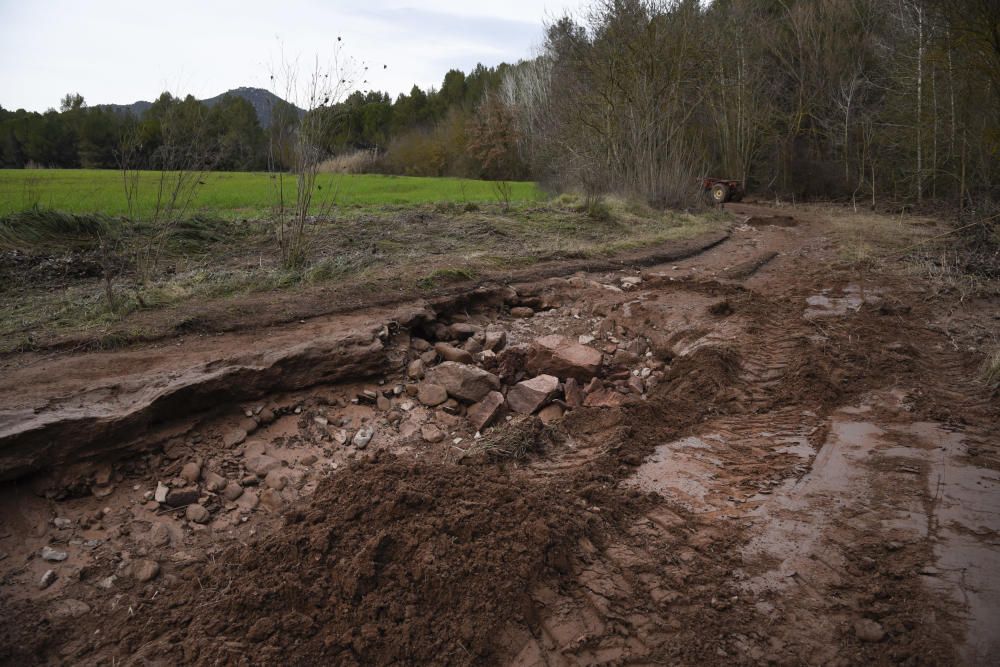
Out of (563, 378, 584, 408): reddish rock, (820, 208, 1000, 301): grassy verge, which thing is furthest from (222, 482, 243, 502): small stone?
(820, 208, 1000, 301): grassy verge

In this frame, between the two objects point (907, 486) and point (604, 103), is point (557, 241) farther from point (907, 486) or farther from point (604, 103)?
point (604, 103)

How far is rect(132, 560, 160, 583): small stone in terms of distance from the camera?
116 inches

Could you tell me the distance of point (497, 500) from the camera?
322 centimetres

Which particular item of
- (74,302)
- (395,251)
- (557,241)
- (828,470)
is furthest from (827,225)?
(74,302)

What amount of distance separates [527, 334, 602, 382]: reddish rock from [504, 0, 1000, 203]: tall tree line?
8924 mm

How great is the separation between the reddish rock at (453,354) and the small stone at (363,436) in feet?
3.89

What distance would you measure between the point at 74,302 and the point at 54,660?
4.48m

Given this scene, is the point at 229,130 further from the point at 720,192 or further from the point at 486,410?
the point at 720,192

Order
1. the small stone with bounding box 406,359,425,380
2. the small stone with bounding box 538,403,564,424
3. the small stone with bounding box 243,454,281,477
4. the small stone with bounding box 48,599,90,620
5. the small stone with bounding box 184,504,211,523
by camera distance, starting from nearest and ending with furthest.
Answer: the small stone with bounding box 48,599,90,620 → the small stone with bounding box 184,504,211,523 → the small stone with bounding box 243,454,281,477 → the small stone with bounding box 538,403,564,424 → the small stone with bounding box 406,359,425,380

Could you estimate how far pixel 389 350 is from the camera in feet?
17.2

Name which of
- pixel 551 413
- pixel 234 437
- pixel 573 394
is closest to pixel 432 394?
pixel 551 413

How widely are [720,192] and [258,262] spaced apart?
16.2 metres

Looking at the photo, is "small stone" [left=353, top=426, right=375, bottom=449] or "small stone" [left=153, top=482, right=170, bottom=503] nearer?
"small stone" [left=153, top=482, right=170, bottom=503]

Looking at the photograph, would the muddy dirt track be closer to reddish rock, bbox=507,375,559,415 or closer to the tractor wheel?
reddish rock, bbox=507,375,559,415
